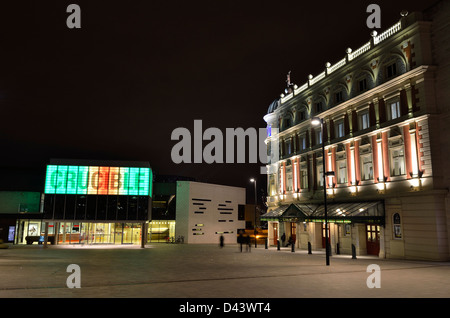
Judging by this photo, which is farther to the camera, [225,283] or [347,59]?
[347,59]

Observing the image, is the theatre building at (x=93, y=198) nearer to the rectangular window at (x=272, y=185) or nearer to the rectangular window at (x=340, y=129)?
the rectangular window at (x=272, y=185)

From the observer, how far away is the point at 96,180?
46750mm

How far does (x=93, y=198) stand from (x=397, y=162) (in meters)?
35.2

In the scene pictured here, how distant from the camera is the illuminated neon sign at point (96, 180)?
4572cm

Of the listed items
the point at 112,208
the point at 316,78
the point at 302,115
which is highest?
the point at 316,78

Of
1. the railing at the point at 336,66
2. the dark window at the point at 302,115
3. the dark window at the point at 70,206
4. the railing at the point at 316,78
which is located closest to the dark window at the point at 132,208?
the dark window at the point at 70,206

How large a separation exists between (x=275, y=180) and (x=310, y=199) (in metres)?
8.31

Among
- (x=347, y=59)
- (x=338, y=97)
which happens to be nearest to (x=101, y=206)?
(x=338, y=97)

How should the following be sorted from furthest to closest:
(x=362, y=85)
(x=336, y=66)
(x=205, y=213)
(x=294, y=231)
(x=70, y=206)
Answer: (x=205, y=213) < (x=70, y=206) < (x=294, y=231) < (x=336, y=66) < (x=362, y=85)

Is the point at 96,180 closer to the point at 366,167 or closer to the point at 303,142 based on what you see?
the point at 303,142

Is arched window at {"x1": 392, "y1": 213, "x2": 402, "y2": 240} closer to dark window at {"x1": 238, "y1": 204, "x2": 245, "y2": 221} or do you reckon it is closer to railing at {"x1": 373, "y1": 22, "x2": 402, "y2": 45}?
railing at {"x1": 373, "y1": 22, "x2": 402, "y2": 45}

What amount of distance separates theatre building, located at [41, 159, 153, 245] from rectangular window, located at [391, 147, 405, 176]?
2999 cm

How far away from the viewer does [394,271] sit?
18875mm

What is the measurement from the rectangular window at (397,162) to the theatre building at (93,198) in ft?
98.4
